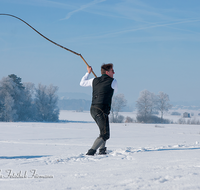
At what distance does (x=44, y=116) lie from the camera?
57.5m

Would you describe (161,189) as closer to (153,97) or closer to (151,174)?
(151,174)

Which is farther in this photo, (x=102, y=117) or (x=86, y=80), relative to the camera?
(x=86, y=80)

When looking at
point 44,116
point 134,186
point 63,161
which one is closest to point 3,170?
point 63,161

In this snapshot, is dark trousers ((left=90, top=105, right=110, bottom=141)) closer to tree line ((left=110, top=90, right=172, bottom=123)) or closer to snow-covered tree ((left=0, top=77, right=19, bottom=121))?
snow-covered tree ((left=0, top=77, right=19, bottom=121))

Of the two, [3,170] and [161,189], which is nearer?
[161,189]

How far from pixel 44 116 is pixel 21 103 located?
7.89 m

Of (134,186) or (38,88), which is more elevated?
Result: (38,88)

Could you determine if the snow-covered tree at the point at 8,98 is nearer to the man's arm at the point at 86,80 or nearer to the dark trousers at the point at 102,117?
the man's arm at the point at 86,80

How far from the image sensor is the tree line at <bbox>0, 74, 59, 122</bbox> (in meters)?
47.4

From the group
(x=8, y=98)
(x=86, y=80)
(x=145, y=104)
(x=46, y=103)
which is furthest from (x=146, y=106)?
(x=86, y=80)

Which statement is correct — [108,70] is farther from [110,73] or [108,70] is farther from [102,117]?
[102,117]

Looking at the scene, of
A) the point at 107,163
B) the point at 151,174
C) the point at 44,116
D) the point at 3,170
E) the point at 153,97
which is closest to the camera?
the point at 151,174

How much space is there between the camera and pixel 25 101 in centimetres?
5347

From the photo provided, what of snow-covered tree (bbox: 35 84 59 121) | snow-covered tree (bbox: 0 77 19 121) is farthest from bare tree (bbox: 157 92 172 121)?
snow-covered tree (bbox: 0 77 19 121)
